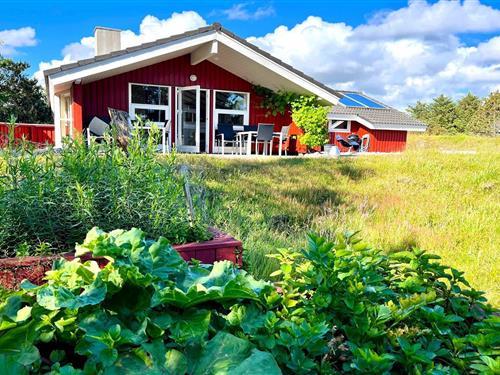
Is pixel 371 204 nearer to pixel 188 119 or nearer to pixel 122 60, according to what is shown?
pixel 122 60

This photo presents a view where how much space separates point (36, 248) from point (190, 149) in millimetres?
11058

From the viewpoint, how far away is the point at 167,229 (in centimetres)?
239

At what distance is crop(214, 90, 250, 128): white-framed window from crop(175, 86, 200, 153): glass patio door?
71 cm

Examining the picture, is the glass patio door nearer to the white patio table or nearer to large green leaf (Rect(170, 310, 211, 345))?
the white patio table

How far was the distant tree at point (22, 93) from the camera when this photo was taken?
26172mm

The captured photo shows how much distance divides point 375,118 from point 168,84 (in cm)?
969

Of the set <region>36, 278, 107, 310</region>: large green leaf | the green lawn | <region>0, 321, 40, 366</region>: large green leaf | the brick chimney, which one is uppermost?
the brick chimney

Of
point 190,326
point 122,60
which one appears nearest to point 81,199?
point 190,326

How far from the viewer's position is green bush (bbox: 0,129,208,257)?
2229 millimetres

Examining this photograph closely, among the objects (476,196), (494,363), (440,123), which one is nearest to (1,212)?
(494,363)

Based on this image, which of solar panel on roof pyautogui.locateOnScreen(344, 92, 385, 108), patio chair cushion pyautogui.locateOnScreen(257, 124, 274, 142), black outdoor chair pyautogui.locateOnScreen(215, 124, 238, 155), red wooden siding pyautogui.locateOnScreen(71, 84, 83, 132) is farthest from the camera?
solar panel on roof pyautogui.locateOnScreen(344, 92, 385, 108)

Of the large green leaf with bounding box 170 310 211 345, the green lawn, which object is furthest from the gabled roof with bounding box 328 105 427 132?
the large green leaf with bounding box 170 310 211 345

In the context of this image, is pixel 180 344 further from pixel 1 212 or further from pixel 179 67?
pixel 179 67

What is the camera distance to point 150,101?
1275 cm
